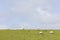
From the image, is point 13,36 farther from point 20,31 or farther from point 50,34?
point 50,34

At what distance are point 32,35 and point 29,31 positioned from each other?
3.13 ft

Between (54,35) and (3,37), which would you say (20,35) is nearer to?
(3,37)

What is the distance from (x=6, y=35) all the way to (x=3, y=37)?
1.56 ft

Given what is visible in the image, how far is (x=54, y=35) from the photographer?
25828mm

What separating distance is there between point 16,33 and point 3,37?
5.71 ft

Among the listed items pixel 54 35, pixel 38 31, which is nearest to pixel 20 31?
pixel 38 31

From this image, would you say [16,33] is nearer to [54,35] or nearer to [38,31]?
[38,31]

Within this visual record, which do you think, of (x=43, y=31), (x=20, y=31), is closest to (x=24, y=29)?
(x=20, y=31)

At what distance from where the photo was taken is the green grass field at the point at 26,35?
25484 millimetres

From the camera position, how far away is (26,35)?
25.8 m

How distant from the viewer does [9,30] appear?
2664 centimetres

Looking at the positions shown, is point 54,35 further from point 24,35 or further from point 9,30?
point 9,30

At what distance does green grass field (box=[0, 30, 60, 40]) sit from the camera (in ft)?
83.6

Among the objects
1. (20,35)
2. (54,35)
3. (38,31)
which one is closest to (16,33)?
(20,35)
